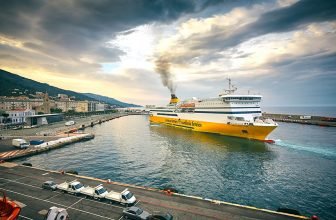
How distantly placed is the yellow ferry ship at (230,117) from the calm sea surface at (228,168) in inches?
188

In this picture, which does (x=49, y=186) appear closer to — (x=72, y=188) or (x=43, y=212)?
(x=72, y=188)

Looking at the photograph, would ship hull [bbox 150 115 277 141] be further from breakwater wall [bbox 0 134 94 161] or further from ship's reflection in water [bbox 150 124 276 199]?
breakwater wall [bbox 0 134 94 161]

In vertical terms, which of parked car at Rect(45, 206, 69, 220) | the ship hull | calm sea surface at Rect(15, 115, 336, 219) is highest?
the ship hull

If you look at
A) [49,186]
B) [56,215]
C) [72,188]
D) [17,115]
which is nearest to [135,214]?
[56,215]

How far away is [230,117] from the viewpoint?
196ft

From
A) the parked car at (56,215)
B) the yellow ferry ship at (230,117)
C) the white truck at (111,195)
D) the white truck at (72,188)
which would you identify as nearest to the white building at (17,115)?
the yellow ferry ship at (230,117)

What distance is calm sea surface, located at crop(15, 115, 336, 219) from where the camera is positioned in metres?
24.2

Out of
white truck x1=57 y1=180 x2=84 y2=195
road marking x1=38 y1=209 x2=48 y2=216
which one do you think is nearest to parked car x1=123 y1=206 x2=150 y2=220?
road marking x1=38 y1=209 x2=48 y2=216

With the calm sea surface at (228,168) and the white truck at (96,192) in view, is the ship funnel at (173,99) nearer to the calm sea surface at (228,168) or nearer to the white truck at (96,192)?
the calm sea surface at (228,168)

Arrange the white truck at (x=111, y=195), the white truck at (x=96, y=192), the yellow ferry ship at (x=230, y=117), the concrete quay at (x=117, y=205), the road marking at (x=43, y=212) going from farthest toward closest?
1. the yellow ferry ship at (x=230, y=117)
2. the white truck at (x=96, y=192)
3. the white truck at (x=111, y=195)
4. the road marking at (x=43, y=212)
5. the concrete quay at (x=117, y=205)

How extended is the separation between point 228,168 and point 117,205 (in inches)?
837

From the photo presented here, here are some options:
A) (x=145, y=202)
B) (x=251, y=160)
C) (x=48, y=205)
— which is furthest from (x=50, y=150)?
(x=251, y=160)

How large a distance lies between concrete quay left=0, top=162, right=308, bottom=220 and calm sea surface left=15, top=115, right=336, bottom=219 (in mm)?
4063

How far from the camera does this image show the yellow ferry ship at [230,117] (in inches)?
2153
